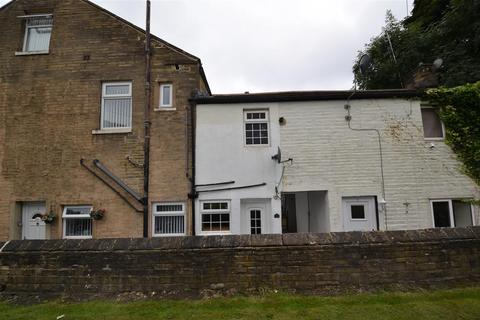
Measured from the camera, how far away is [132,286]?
493 cm

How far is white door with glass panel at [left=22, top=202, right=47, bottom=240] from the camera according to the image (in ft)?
36.1

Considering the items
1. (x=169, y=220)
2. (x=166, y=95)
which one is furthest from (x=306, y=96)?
(x=169, y=220)

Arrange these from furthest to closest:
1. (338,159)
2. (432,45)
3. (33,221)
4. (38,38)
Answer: (432,45) < (38,38) < (33,221) < (338,159)

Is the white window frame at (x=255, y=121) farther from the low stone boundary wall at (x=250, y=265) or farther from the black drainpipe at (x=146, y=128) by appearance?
the low stone boundary wall at (x=250, y=265)

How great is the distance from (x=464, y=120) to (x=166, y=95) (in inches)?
387

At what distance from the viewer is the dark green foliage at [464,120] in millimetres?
10492

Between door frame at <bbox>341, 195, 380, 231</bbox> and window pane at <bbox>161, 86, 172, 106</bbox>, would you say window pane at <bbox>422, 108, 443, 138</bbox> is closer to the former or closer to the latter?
door frame at <bbox>341, 195, 380, 231</bbox>

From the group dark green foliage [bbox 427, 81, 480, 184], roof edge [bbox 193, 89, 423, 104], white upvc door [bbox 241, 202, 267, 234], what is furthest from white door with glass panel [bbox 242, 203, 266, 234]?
dark green foliage [bbox 427, 81, 480, 184]

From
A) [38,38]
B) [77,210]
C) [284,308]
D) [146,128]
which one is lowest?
[284,308]

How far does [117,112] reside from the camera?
37.2 feet

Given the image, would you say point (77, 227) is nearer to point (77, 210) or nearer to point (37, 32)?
point (77, 210)

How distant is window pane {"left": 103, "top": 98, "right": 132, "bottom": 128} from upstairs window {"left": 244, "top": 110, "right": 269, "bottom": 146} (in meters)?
4.04

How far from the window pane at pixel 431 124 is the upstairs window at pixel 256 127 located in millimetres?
5374

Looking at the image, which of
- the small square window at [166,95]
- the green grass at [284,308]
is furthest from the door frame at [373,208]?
the small square window at [166,95]
